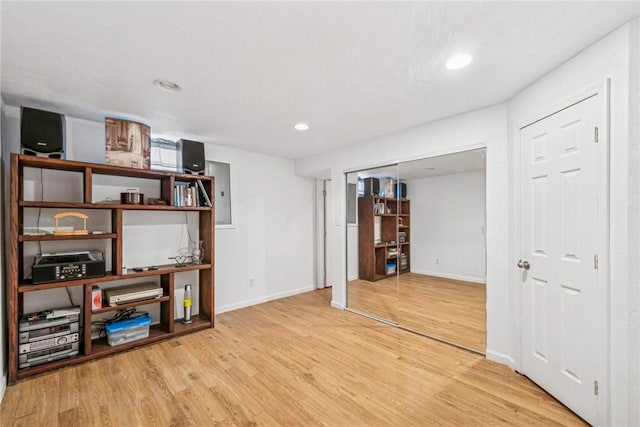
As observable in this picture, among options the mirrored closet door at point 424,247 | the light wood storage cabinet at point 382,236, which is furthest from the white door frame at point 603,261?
the light wood storage cabinet at point 382,236

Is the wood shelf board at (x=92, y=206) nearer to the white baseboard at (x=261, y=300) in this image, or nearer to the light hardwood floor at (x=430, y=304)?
the white baseboard at (x=261, y=300)

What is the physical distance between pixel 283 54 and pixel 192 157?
6.76 feet

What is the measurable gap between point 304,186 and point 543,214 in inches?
139

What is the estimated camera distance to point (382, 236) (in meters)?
3.87

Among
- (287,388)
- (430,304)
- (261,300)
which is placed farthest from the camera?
(261,300)

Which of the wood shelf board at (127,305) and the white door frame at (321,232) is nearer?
the wood shelf board at (127,305)

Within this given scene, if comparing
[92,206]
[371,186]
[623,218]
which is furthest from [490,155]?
[92,206]

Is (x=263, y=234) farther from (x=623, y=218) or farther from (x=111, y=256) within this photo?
(x=623, y=218)

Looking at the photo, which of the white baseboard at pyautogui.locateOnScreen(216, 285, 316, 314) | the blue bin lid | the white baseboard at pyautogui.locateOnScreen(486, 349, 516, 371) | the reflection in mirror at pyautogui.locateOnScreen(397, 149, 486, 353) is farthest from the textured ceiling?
the white baseboard at pyautogui.locateOnScreen(216, 285, 316, 314)

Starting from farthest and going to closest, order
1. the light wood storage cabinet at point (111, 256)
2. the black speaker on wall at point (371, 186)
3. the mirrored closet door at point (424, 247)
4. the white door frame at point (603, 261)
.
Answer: the black speaker on wall at point (371, 186), the mirrored closet door at point (424, 247), the light wood storage cabinet at point (111, 256), the white door frame at point (603, 261)

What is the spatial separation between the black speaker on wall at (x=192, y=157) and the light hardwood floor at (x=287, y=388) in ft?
6.44

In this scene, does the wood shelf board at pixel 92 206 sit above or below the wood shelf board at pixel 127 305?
above

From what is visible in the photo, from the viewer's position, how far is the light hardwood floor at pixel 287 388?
1.81 meters

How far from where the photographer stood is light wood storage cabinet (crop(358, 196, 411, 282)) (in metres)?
3.68
